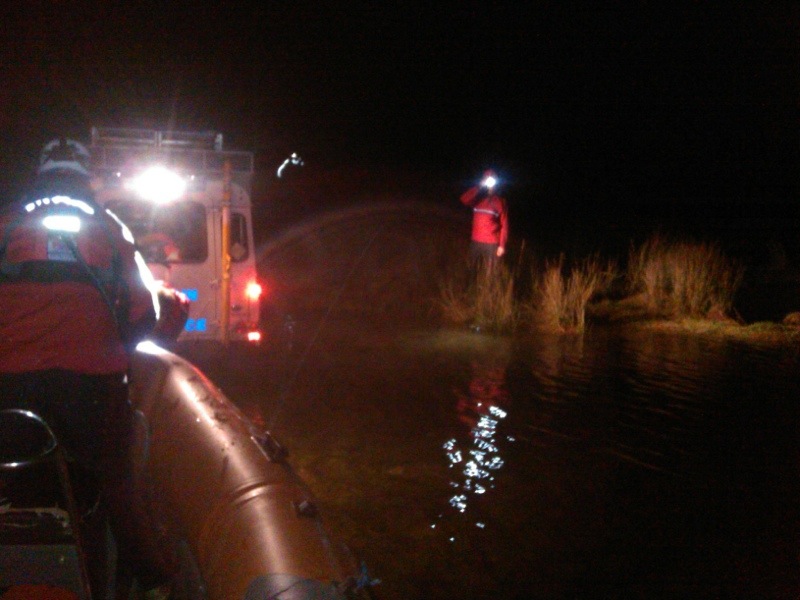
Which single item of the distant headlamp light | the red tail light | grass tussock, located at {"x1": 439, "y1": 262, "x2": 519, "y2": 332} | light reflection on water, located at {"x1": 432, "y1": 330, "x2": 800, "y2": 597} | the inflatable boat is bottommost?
light reflection on water, located at {"x1": 432, "y1": 330, "x2": 800, "y2": 597}

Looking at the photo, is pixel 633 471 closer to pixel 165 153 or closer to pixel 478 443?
pixel 478 443

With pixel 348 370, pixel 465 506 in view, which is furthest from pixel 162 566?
pixel 348 370

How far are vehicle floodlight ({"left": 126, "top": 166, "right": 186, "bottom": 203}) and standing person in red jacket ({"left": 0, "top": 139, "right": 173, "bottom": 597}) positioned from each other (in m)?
3.80

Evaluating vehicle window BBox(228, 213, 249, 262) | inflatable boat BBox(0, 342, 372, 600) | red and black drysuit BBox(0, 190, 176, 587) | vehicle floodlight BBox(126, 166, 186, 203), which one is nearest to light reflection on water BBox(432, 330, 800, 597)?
inflatable boat BBox(0, 342, 372, 600)

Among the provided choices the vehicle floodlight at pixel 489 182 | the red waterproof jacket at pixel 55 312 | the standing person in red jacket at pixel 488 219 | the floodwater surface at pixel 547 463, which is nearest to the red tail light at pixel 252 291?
the floodwater surface at pixel 547 463

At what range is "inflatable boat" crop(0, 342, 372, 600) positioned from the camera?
8.56 ft

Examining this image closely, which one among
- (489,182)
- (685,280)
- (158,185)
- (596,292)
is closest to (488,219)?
(489,182)

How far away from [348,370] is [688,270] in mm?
6119

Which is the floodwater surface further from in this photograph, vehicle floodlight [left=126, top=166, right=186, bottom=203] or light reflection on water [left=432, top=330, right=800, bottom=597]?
vehicle floodlight [left=126, top=166, right=186, bottom=203]

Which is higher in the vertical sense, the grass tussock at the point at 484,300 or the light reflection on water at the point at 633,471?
the grass tussock at the point at 484,300

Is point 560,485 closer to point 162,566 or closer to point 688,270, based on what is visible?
point 162,566

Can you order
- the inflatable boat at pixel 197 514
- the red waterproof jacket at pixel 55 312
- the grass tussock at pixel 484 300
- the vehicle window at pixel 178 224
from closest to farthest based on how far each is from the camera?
the inflatable boat at pixel 197 514 → the red waterproof jacket at pixel 55 312 → the vehicle window at pixel 178 224 → the grass tussock at pixel 484 300

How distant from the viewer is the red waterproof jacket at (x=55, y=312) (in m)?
2.77

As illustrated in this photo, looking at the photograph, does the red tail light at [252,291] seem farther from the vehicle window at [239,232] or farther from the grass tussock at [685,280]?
the grass tussock at [685,280]
